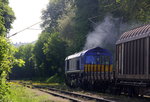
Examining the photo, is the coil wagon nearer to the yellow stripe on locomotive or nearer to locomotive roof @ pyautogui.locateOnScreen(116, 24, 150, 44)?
locomotive roof @ pyautogui.locateOnScreen(116, 24, 150, 44)

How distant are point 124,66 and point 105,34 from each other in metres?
19.0

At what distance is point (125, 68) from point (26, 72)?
262 feet

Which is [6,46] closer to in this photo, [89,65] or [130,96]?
[130,96]

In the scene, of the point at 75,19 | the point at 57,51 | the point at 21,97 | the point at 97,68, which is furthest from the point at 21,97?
the point at 57,51

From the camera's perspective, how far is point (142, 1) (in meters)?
27.6

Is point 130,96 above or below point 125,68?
below

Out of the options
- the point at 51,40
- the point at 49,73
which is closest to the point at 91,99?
the point at 51,40

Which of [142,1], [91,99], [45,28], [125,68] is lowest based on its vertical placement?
[91,99]

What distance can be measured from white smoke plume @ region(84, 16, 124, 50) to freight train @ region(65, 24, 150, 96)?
919 centimetres

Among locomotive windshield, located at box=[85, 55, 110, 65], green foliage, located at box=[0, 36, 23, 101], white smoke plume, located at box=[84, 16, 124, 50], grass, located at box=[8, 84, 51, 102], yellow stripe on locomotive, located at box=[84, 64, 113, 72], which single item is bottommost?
grass, located at box=[8, 84, 51, 102]

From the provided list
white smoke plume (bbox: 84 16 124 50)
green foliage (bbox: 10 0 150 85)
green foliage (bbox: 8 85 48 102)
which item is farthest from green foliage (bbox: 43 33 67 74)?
green foliage (bbox: 8 85 48 102)

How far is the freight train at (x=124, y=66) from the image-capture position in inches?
619

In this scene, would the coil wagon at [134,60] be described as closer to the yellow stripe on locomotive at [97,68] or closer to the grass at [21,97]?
the grass at [21,97]

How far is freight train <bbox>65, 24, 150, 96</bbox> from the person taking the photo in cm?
1573
